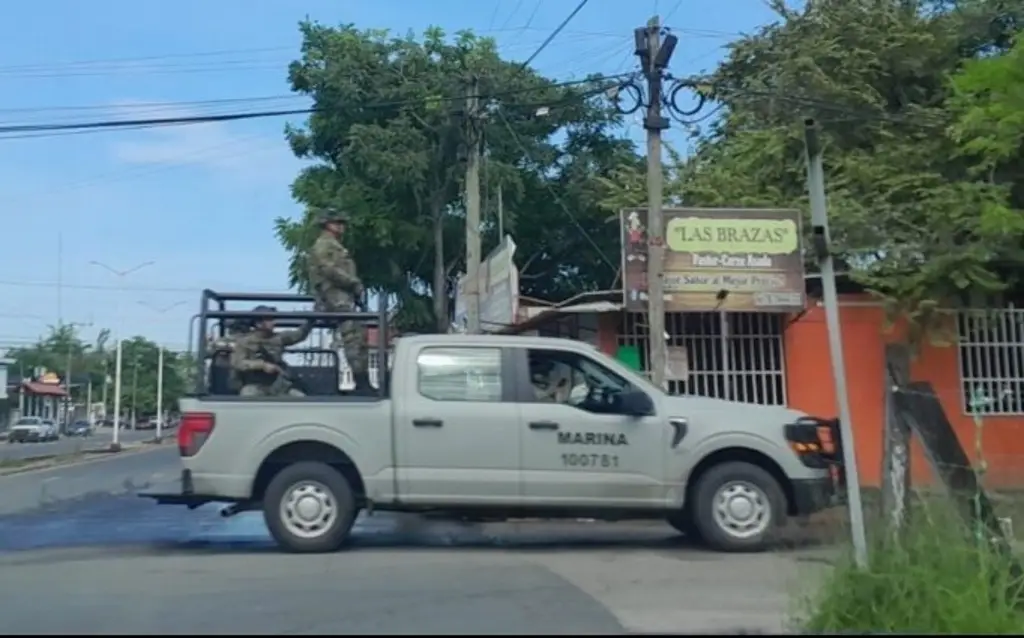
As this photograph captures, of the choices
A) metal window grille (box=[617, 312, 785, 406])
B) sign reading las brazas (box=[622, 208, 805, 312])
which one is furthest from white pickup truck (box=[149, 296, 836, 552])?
metal window grille (box=[617, 312, 785, 406])

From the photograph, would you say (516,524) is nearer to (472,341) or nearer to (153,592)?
(472,341)

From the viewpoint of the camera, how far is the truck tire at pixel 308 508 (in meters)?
10.5

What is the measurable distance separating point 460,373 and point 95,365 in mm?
101892

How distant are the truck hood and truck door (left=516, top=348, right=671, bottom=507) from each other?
23 cm

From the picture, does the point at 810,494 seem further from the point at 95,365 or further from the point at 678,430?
the point at 95,365

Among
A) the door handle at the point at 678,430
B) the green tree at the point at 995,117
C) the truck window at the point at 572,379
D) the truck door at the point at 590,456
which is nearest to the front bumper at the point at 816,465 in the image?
the door handle at the point at 678,430

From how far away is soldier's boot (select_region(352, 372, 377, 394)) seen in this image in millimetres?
11164

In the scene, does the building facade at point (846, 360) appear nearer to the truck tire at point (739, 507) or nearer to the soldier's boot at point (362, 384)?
the soldier's boot at point (362, 384)

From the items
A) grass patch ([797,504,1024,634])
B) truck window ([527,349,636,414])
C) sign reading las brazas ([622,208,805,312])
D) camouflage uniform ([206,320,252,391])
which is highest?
sign reading las brazas ([622,208,805,312])

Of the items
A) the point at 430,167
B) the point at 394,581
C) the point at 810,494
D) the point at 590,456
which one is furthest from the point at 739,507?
the point at 430,167

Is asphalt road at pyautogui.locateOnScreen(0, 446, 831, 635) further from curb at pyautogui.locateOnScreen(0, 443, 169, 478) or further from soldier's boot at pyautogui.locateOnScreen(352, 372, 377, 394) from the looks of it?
curb at pyautogui.locateOnScreen(0, 443, 169, 478)

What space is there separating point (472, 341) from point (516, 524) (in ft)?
11.2

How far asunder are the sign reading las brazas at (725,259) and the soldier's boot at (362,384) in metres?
6.19

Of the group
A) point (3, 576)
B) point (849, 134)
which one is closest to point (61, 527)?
point (3, 576)
